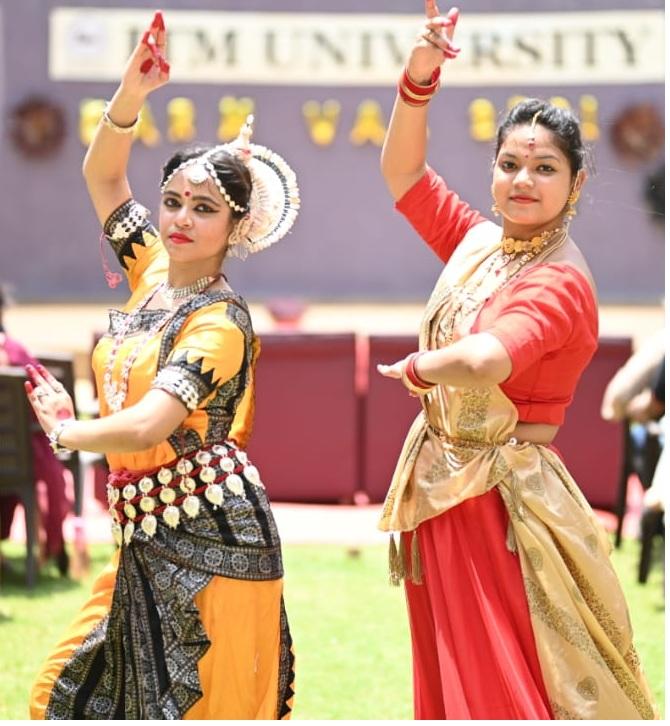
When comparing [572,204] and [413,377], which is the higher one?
[572,204]

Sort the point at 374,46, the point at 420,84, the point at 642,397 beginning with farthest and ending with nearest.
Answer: the point at 374,46 < the point at 642,397 < the point at 420,84

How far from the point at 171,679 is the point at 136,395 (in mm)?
555

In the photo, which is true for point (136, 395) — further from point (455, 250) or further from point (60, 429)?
point (455, 250)

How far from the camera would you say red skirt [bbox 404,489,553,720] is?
9.09 feet

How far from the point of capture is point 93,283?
593 inches

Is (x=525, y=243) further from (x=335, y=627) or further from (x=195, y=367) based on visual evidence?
(x=335, y=627)

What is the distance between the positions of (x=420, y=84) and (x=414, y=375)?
2.23ft

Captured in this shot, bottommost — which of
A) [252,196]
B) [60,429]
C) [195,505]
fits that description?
[195,505]

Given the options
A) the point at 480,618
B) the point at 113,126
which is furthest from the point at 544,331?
the point at 113,126

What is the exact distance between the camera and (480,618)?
110 inches

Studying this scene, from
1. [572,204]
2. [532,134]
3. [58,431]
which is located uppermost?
[532,134]

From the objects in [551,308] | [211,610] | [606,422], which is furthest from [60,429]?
[606,422]

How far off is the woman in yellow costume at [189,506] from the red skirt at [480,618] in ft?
1.12

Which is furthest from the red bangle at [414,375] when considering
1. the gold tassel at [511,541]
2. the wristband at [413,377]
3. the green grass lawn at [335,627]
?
the green grass lawn at [335,627]
